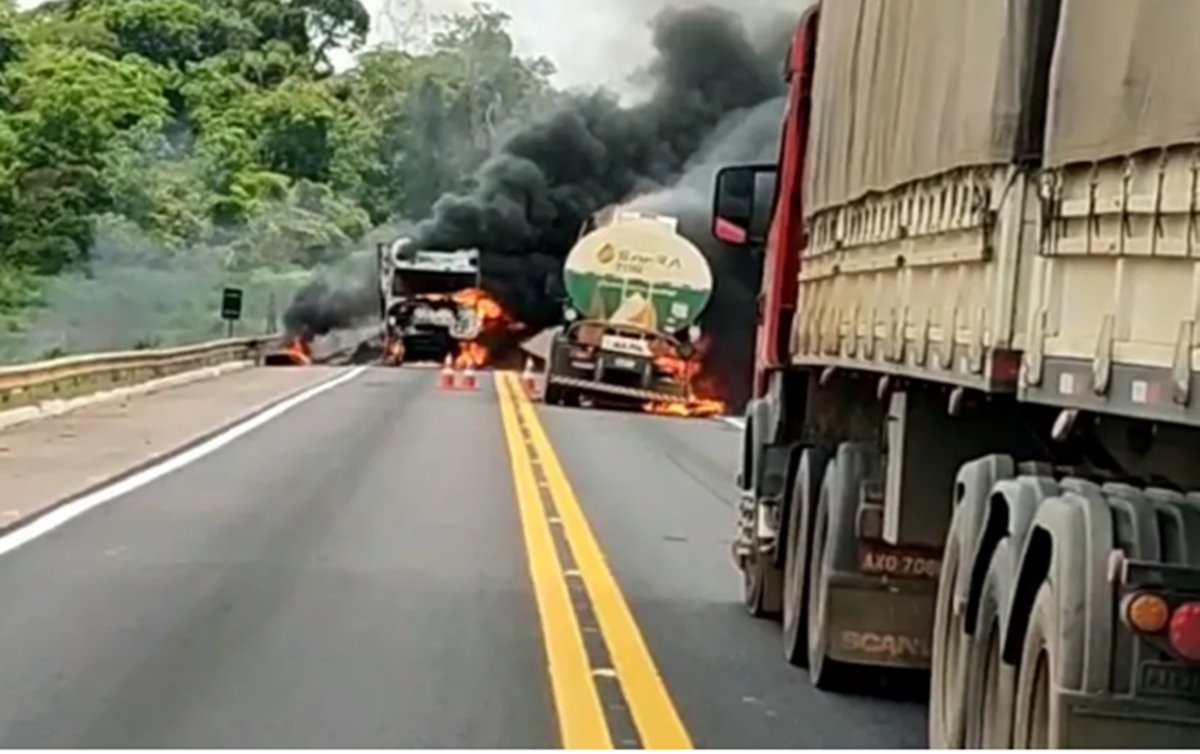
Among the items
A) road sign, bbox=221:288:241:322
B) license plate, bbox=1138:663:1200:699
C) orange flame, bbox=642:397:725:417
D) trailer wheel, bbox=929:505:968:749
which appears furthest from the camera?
road sign, bbox=221:288:241:322

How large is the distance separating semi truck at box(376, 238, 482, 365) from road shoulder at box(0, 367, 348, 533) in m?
15.5

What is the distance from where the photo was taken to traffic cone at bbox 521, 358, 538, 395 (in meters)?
48.4

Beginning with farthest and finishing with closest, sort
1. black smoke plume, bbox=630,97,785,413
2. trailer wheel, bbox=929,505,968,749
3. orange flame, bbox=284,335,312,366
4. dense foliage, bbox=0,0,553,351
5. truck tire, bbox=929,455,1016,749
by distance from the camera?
1. dense foliage, bbox=0,0,553,351
2. orange flame, bbox=284,335,312,366
3. black smoke plume, bbox=630,97,785,413
4. trailer wheel, bbox=929,505,968,749
5. truck tire, bbox=929,455,1016,749

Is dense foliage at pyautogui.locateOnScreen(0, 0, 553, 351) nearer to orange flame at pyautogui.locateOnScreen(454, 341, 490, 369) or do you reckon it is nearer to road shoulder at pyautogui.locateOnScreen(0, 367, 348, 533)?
orange flame at pyautogui.locateOnScreen(454, 341, 490, 369)

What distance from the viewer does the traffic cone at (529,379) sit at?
48.4 meters

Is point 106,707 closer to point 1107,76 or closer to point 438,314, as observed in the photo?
point 1107,76

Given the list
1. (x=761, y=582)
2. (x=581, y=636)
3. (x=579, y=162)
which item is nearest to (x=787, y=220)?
(x=761, y=582)

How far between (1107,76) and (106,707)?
5.33 m

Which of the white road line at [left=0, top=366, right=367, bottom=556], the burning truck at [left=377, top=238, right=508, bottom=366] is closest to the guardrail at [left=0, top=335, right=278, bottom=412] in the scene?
the white road line at [left=0, top=366, right=367, bottom=556]

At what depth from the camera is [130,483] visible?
886 inches

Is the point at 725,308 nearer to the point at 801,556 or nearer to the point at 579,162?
the point at 579,162

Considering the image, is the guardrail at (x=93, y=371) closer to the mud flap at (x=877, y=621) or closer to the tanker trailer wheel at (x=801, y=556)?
the tanker trailer wheel at (x=801, y=556)

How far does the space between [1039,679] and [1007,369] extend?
45.2 inches

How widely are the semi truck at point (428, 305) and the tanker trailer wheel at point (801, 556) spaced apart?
47.9 metres
